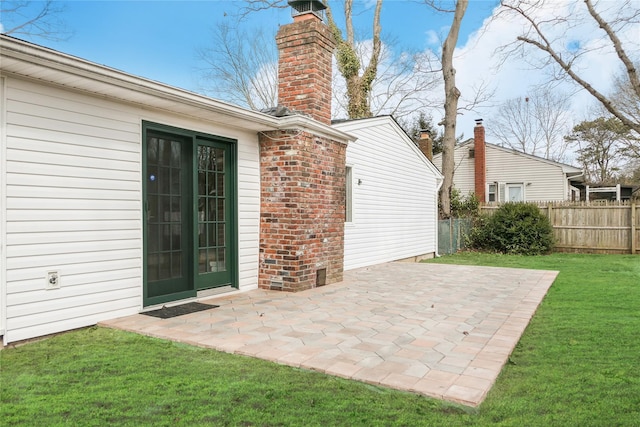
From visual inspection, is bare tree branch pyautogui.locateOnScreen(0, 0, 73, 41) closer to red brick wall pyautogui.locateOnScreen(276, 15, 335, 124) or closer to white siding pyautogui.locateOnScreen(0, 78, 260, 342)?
red brick wall pyautogui.locateOnScreen(276, 15, 335, 124)

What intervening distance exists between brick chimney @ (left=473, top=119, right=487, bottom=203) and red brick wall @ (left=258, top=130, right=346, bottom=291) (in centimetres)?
1459

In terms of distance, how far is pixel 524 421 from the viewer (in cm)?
233

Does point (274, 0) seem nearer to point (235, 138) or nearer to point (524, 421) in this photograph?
point (235, 138)

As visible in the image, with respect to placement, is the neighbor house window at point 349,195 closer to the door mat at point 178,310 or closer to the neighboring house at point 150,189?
the neighboring house at point 150,189

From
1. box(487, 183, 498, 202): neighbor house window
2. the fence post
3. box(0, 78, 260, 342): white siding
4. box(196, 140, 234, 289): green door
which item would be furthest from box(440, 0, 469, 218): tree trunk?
box(0, 78, 260, 342): white siding

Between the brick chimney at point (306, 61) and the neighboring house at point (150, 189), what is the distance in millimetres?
22

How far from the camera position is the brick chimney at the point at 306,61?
21.2 ft

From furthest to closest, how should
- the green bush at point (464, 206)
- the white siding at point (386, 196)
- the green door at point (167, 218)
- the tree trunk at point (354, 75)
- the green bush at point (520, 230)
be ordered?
the tree trunk at point (354, 75)
the green bush at point (464, 206)
the green bush at point (520, 230)
the white siding at point (386, 196)
the green door at point (167, 218)

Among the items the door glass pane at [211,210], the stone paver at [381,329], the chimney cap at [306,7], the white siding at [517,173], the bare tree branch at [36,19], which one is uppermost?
the bare tree branch at [36,19]

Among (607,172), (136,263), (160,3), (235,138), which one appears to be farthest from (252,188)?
(607,172)

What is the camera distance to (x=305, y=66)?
649 centimetres

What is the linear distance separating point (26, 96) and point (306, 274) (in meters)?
3.89

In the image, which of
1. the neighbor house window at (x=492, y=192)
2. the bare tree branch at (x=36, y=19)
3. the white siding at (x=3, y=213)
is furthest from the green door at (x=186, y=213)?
the neighbor house window at (x=492, y=192)

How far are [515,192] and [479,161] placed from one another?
84.9 inches
